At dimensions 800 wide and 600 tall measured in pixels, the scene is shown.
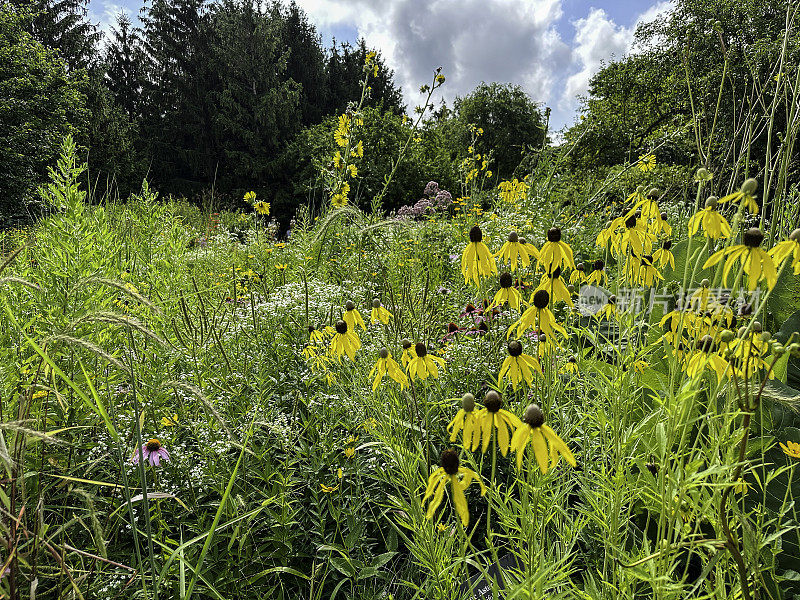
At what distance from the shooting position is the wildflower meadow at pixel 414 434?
0.90 m

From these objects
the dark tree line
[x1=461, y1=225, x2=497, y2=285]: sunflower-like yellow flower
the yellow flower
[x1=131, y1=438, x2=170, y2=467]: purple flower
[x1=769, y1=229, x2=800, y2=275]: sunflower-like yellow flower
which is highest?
the dark tree line

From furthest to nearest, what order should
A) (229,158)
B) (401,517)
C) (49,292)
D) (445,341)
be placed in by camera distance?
(229,158) < (445,341) < (49,292) < (401,517)

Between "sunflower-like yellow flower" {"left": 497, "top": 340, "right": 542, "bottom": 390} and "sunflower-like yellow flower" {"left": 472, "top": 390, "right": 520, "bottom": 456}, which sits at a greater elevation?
"sunflower-like yellow flower" {"left": 497, "top": 340, "right": 542, "bottom": 390}

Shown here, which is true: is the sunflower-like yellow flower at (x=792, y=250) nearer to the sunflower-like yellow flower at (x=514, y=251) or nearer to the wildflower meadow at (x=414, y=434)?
the wildflower meadow at (x=414, y=434)

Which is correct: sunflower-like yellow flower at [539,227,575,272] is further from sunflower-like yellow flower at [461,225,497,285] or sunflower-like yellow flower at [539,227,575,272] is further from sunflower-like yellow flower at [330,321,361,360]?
sunflower-like yellow flower at [330,321,361,360]

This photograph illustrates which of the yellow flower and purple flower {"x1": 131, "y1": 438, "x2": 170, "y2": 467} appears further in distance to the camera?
purple flower {"x1": 131, "y1": 438, "x2": 170, "y2": 467}

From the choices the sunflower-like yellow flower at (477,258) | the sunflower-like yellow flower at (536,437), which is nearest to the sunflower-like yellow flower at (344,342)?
the sunflower-like yellow flower at (477,258)

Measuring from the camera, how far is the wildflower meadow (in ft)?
2.94

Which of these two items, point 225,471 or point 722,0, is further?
point 722,0

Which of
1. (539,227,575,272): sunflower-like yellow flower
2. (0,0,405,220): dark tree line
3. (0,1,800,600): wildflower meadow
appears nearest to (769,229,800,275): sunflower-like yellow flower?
(0,1,800,600): wildflower meadow

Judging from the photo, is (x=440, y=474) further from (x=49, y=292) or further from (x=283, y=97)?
(x=283, y=97)

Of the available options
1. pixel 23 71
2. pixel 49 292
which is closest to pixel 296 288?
pixel 49 292

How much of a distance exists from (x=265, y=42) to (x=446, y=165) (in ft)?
44.2

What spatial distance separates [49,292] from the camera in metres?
1.62
